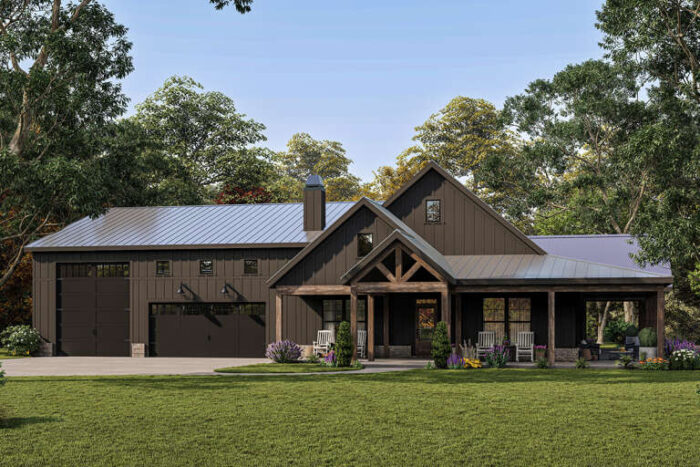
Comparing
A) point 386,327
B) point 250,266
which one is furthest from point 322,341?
point 250,266

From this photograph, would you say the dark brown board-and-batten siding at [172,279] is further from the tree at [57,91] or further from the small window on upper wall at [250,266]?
the tree at [57,91]

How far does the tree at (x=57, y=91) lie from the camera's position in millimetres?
24266

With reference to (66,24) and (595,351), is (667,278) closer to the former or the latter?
(595,351)

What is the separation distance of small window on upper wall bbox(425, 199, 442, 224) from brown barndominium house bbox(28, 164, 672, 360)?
0.04 m

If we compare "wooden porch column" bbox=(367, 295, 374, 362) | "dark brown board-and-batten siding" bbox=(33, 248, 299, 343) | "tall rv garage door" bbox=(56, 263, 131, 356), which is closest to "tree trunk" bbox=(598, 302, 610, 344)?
"dark brown board-and-batten siding" bbox=(33, 248, 299, 343)

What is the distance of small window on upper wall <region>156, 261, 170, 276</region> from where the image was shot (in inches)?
1193

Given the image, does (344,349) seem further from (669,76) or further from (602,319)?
(602,319)

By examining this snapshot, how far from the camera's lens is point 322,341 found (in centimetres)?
2784

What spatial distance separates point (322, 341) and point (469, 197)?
282 inches

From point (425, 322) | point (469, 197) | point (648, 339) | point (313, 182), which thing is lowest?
point (648, 339)

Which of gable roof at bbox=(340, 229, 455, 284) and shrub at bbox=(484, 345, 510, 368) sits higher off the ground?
gable roof at bbox=(340, 229, 455, 284)

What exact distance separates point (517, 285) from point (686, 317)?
745 inches

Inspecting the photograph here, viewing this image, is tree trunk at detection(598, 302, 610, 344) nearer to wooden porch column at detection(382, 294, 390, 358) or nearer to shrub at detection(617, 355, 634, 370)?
wooden porch column at detection(382, 294, 390, 358)

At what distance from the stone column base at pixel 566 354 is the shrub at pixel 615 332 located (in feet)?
53.1
